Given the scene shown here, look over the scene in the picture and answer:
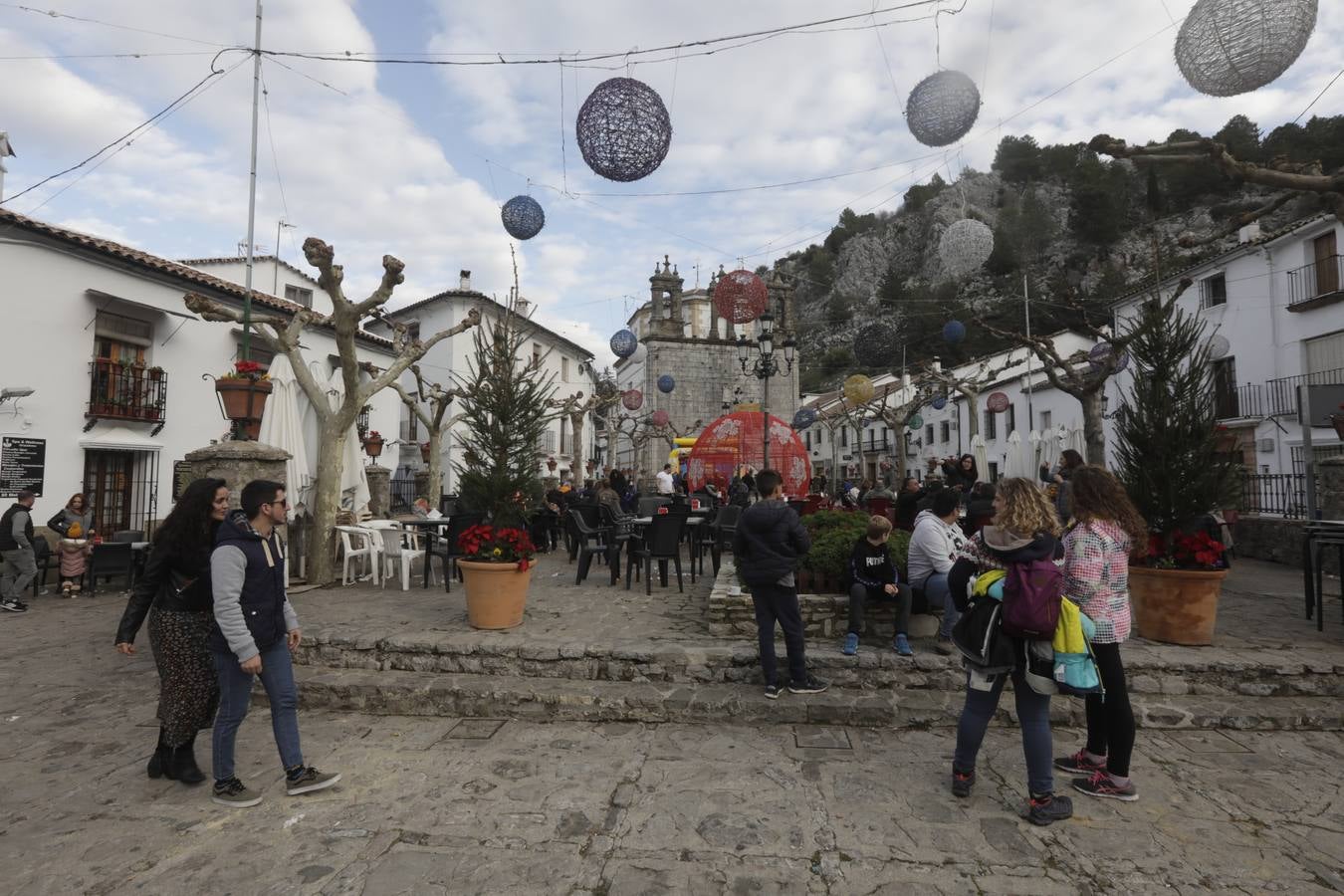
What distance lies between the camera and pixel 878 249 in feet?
203

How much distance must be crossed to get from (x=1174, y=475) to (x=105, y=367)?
15398 millimetres

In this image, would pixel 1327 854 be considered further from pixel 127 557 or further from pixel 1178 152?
pixel 127 557

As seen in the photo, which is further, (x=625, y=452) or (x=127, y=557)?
(x=625, y=452)

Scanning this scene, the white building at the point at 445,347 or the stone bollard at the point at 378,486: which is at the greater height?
the white building at the point at 445,347

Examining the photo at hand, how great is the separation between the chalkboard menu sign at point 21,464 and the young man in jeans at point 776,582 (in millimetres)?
11870

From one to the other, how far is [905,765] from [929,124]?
6781mm

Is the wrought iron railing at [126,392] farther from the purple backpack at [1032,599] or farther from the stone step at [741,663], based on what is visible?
the purple backpack at [1032,599]

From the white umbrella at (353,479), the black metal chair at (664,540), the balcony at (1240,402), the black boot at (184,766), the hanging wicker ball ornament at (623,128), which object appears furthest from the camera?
the balcony at (1240,402)

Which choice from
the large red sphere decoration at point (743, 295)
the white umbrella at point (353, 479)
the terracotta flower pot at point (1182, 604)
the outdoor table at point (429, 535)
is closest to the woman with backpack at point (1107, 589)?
the terracotta flower pot at point (1182, 604)

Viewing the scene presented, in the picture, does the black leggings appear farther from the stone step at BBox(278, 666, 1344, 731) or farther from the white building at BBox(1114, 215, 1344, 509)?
the white building at BBox(1114, 215, 1344, 509)

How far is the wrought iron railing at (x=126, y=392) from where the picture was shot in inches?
450

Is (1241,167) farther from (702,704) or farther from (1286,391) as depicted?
(1286,391)

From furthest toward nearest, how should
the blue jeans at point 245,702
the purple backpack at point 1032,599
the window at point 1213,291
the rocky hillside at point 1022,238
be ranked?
1. the rocky hillside at point 1022,238
2. the window at point 1213,291
3. the blue jeans at point 245,702
4. the purple backpack at point 1032,599

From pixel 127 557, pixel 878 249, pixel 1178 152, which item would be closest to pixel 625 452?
pixel 878 249
